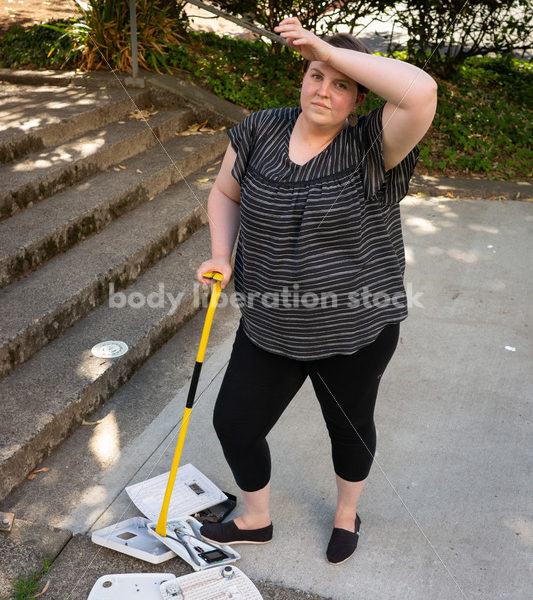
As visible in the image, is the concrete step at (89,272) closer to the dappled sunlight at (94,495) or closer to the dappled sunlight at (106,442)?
the dappled sunlight at (106,442)

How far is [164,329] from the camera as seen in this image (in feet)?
13.4

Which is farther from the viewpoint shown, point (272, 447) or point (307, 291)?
point (272, 447)

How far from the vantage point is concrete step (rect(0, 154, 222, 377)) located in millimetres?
3543

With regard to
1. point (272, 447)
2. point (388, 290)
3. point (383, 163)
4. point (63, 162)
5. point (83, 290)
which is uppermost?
point (383, 163)

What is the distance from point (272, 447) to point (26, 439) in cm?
110

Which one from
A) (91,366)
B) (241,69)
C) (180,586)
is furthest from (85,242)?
(241,69)

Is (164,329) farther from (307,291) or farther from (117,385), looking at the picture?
(307,291)

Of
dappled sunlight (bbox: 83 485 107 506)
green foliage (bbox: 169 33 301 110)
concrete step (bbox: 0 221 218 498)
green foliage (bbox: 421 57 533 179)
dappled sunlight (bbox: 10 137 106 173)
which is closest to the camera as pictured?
dappled sunlight (bbox: 83 485 107 506)

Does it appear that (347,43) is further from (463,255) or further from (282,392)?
(463,255)

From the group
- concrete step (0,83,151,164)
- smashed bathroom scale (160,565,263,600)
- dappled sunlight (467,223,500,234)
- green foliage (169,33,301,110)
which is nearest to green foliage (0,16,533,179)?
green foliage (169,33,301,110)

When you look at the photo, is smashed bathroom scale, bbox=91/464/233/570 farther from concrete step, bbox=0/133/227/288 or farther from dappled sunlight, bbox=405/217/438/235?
dappled sunlight, bbox=405/217/438/235

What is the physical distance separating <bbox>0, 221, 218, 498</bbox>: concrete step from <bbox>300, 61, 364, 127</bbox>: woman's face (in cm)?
Result: 185

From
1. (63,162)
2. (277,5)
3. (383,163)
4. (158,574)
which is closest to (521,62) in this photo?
(277,5)

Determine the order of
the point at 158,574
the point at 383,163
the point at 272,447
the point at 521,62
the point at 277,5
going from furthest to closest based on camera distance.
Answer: the point at 521,62 < the point at 277,5 < the point at 272,447 < the point at 158,574 < the point at 383,163
